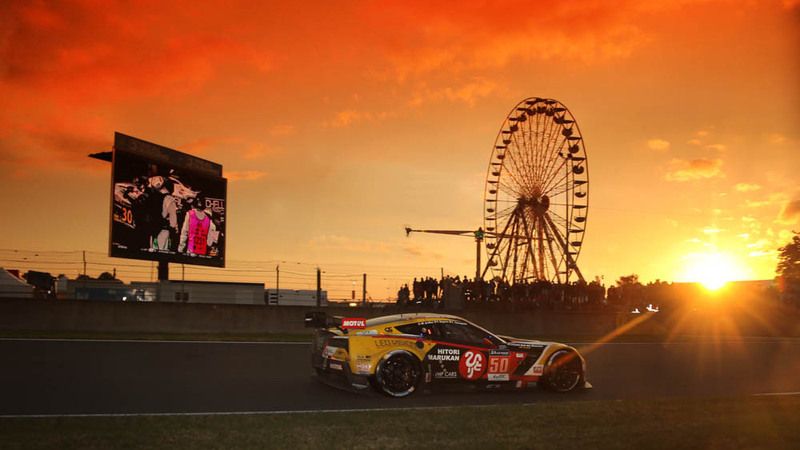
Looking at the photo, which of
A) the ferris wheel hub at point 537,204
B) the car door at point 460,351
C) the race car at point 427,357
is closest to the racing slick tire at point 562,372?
the race car at point 427,357

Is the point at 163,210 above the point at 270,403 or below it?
above

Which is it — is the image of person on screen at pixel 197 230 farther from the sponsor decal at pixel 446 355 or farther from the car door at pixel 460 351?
the sponsor decal at pixel 446 355

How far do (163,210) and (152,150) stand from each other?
6.26 ft

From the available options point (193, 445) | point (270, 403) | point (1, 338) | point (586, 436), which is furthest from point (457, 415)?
point (1, 338)

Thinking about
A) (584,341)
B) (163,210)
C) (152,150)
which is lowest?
(584,341)

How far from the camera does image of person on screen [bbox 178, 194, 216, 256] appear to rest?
22.7 metres

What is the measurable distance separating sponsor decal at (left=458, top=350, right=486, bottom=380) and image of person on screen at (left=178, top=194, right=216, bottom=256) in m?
14.5

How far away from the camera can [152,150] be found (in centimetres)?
2200

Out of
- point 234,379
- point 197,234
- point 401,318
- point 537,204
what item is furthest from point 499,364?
point 537,204

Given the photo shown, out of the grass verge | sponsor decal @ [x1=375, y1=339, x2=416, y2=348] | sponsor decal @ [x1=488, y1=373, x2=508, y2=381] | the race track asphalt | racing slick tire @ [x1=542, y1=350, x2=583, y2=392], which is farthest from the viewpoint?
racing slick tire @ [x1=542, y1=350, x2=583, y2=392]

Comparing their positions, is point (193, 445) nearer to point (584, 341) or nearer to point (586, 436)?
point (586, 436)

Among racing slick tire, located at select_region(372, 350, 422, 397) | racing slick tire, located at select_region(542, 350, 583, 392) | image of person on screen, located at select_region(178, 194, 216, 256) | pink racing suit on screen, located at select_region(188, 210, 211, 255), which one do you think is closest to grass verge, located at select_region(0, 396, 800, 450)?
racing slick tire, located at select_region(372, 350, 422, 397)

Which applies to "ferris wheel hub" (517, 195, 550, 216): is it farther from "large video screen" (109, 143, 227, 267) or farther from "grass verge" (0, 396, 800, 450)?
"grass verge" (0, 396, 800, 450)

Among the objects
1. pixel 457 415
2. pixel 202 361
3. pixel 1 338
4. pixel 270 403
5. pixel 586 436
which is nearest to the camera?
pixel 586 436
